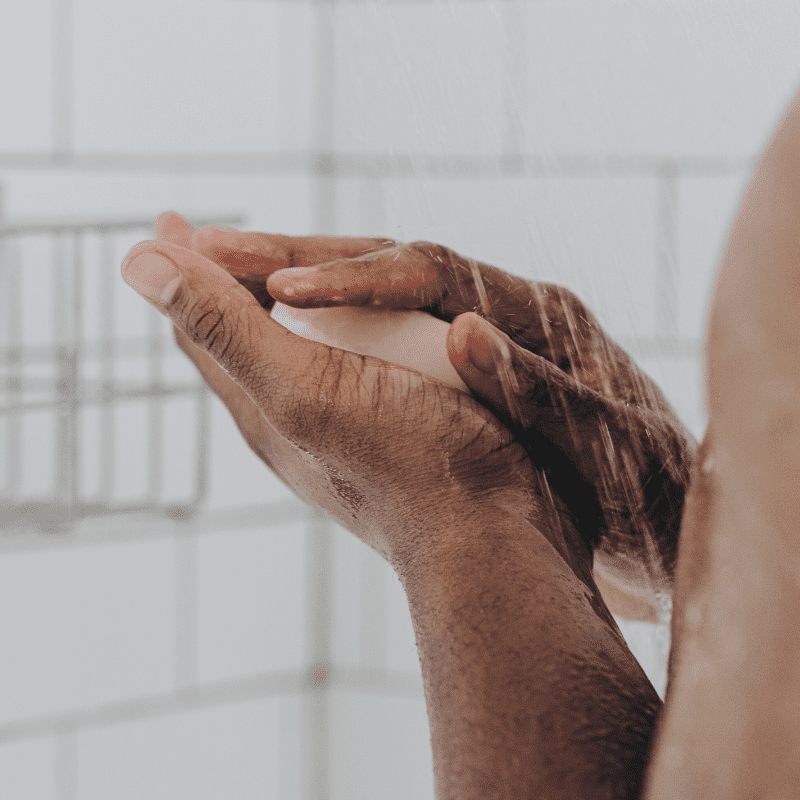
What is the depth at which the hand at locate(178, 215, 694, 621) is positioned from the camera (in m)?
0.23

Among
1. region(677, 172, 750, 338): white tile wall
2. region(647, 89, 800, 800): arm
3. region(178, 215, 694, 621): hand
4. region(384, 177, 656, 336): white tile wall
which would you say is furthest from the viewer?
region(677, 172, 750, 338): white tile wall

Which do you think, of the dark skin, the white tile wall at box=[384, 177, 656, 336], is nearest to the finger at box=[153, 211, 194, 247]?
the dark skin

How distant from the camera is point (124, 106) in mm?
956

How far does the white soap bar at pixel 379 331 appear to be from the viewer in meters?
0.26

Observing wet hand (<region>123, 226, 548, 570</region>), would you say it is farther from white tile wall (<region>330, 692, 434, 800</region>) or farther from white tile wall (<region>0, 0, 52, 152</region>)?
white tile wall (<region>330, 692, 434, 800</region>)

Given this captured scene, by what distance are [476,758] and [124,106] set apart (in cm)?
89

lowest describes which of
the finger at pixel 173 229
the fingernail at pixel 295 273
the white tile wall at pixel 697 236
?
the fingernail at pixel 295 273

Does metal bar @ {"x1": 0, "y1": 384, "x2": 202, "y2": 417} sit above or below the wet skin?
A: above

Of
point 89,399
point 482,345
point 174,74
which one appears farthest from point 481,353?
point 174,74

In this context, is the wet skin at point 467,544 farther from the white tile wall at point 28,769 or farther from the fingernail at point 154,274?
the white tile wall at point 28,769

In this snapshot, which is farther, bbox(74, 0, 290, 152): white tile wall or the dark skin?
bbox(74, 0, 290, 152): white tile wall

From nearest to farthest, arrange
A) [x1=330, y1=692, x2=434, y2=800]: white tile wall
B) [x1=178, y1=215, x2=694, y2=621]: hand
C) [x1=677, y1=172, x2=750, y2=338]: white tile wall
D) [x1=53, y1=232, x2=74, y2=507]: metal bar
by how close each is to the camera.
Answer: [x1=178, y1=215, x2=694, y2=621]: hand, [x1=53, y1=232, x2=74, y2=507]: metal bar, [x1=677, y1=172, x2=750, y2=338]: white tile wall, [x1=330, y1=692, x2=434, y2=800]: white tile wall

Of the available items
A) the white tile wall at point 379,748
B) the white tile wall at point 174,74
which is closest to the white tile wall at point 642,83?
the white tile wall at point 174,74

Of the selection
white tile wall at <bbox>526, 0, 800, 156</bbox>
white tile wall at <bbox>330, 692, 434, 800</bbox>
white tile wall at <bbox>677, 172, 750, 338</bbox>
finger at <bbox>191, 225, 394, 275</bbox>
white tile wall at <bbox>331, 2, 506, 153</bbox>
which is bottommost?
A: white tile wall at <bbox>330, 692, 434, 800</bbox>
